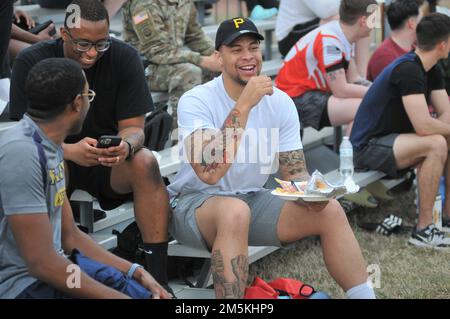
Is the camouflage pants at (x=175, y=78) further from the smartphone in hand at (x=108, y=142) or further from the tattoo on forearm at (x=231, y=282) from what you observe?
the tattoo on forearm at (x=231, y=282)

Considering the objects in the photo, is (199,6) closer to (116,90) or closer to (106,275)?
(116,90)

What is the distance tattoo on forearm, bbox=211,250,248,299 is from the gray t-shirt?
746 mm

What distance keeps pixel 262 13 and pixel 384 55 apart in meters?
1.70

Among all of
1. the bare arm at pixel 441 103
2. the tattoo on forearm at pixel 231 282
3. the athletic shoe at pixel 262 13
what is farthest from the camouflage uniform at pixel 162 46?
the athletic shoe at pixel 262 13

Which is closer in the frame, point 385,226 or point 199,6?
point 385,226

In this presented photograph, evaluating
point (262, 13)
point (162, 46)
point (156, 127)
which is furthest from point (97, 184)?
point (262, 13)

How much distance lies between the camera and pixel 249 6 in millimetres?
8367

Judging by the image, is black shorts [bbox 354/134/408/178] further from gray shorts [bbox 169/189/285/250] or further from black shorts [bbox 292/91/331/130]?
gray shorts [bbox 169/189/285/250]

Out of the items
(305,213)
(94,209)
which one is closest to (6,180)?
(305,213)

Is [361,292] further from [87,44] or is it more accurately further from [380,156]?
[380,156]

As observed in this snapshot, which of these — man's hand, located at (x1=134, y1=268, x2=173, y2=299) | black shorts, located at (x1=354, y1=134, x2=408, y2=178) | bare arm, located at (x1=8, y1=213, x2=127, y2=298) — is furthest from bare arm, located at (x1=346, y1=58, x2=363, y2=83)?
bare arm, located at (x1=8, y1=213, x2=127, y2=298)

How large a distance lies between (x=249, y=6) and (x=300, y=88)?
2275 millimetres

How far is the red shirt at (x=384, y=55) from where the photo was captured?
22.2 ft

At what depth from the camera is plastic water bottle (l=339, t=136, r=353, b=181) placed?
5.86 m
